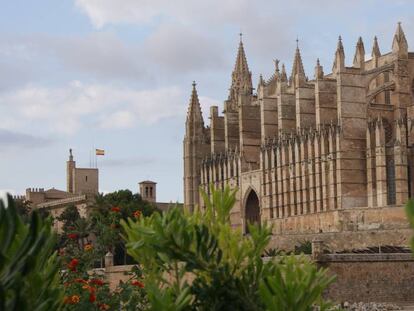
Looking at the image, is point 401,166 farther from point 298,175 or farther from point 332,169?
point 298,175

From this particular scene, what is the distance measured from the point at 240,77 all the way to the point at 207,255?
60824 millimetres

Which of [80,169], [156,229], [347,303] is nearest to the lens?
[156,229]

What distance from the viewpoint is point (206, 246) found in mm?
7973

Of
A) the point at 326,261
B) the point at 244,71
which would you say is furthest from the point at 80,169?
the point at 326,261

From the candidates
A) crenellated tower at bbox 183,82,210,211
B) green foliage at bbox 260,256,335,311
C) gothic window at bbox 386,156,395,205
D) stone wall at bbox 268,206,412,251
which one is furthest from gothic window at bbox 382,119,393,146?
green foliage at bbox 260,256,335,311

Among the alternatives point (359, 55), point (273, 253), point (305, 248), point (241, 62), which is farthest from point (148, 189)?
point (273, 253)

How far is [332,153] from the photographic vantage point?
48.3m

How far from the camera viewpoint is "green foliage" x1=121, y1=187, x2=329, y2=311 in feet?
25.6

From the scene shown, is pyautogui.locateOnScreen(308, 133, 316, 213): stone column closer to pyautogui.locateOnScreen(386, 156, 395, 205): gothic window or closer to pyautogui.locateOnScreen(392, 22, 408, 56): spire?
pyautogui.locateOnScreen(386, 156, 395, 205): gothic window

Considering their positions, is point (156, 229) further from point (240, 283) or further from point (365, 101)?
point (365, 101)

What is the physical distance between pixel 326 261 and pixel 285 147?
70.7ft

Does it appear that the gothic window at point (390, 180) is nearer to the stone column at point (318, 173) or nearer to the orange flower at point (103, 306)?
the stone column at point (318, 173)

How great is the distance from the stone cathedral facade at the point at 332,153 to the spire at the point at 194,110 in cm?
355

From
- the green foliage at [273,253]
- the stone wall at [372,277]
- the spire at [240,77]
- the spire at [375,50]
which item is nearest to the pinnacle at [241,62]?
the spire at [240,77]
